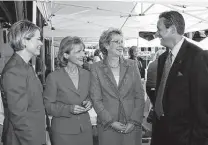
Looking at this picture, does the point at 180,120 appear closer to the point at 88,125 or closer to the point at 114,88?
the point at 114,88

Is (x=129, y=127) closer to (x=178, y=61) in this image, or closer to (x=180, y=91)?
(x=180, y=91)

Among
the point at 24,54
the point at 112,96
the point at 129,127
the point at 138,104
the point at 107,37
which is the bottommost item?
the point at 129,127

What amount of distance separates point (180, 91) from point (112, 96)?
80cm

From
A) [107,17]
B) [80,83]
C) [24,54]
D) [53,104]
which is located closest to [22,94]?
[24,54]

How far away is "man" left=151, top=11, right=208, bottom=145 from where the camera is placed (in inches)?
77.4

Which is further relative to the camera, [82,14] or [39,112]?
[82,14]

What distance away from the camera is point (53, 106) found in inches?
103

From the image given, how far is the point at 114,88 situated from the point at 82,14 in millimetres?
4682

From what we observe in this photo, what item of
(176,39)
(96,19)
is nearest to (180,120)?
(176,39)

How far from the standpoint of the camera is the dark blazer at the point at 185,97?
197cm

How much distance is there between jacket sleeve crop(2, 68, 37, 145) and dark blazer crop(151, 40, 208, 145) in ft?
3.83

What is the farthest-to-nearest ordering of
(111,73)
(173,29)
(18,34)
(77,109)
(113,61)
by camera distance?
1. (113,61)
2. (111,73)
3. (77,109)
4. (173,29)
5. (18,34)

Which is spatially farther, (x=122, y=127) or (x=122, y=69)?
(x=122, y=69)

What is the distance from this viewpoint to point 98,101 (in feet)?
8.89
